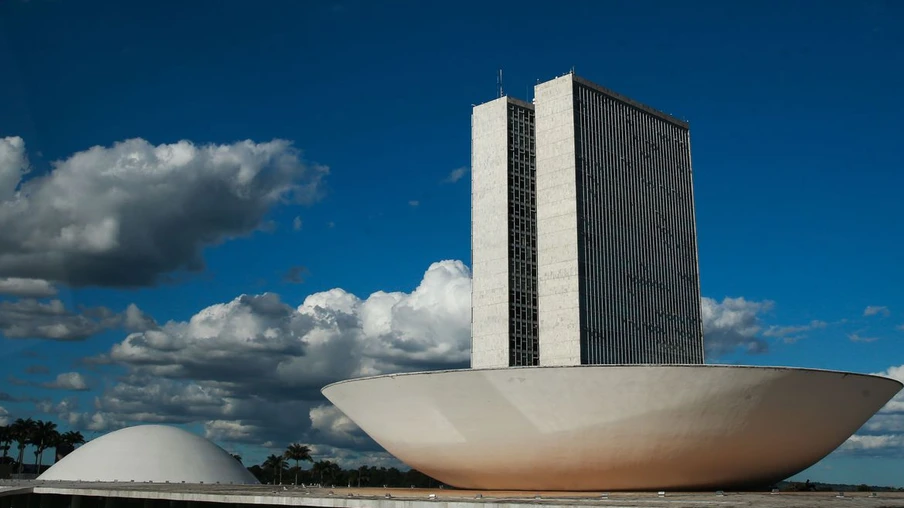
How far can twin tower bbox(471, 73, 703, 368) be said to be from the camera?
87312mm

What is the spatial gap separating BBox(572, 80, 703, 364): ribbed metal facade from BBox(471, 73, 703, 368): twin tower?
170 millimetres

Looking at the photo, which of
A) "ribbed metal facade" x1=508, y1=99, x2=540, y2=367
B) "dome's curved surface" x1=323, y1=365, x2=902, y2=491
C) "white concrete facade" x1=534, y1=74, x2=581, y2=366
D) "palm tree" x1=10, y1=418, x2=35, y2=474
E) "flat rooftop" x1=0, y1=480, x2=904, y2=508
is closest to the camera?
"flat rooftop" x1=0, y1=480, x2=904, y2=508

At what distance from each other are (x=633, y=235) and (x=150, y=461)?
183 ft

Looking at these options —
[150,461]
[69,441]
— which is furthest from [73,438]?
[150,461]

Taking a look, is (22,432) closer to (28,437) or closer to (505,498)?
(28,437)

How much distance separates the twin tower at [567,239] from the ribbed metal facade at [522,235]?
4.2 inches

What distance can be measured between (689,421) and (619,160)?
64492 millimetres

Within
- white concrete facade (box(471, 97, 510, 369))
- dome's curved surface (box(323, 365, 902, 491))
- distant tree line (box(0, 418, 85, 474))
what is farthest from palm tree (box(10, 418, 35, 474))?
dome's curved surface (box(323, 365, 902, 491))

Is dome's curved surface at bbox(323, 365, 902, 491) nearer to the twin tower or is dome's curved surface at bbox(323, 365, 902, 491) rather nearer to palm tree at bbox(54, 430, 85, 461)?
the twin tower

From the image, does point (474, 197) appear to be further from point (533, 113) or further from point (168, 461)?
point (168, 461)

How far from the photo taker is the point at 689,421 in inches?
1326

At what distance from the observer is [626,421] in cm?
3350

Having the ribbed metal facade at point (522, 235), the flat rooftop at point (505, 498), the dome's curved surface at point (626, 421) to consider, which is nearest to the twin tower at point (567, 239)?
the ribbed metal facade at point (522, 235)

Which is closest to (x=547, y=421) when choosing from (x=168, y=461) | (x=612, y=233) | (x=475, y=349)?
(x=168, y=461)
